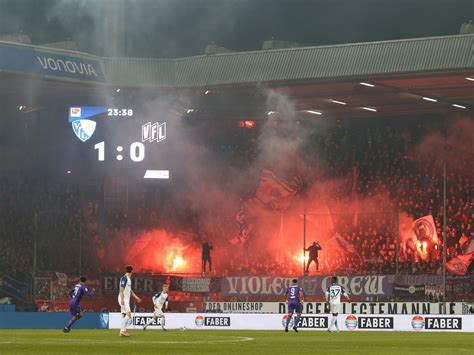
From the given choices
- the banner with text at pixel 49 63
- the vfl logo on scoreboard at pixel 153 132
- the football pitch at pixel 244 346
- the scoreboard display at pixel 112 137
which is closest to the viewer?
the football pitch at pixel 244 346

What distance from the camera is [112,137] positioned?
49438 mm

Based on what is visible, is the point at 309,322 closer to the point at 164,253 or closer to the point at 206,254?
the point at 206,254

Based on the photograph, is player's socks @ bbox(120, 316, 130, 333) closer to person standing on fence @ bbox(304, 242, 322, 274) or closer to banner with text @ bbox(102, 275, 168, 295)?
banner with text @ bbox(102, 275, 168, 295)

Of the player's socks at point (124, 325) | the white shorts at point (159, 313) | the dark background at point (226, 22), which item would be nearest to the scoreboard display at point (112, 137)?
the dark background at point (226, 22)

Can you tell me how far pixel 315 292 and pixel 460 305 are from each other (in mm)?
8179

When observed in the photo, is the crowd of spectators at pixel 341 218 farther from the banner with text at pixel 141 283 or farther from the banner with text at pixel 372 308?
the banner with text at pixel 372 308

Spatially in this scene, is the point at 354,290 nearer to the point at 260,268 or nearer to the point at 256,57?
the point at 260,268

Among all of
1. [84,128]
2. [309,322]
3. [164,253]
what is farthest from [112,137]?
[309,322]

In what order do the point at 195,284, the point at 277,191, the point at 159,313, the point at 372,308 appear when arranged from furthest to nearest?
the point at 277,191, the point at 195,284, the point at 372,308, the point at 159,313

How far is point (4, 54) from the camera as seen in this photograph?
51000 millimetres

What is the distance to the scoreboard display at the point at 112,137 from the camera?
4944cm

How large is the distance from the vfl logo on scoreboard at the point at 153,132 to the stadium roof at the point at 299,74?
16.0 feet

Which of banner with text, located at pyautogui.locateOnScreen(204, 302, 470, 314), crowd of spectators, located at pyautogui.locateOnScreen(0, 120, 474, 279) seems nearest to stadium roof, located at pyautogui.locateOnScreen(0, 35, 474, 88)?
crowd of spectators, located at pyautogui.locateOnScreen(0, 120, 474, 279)

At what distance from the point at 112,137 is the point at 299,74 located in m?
9.32
